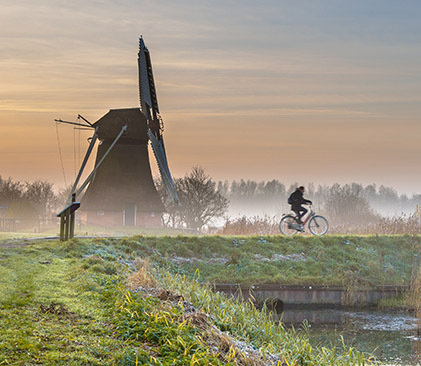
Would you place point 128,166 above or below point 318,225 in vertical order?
above

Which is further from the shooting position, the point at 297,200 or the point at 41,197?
the point at 41,197

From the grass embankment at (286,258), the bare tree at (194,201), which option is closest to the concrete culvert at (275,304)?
the grass embankment at (286,258)

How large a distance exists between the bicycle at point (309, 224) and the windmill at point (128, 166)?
13316 mm

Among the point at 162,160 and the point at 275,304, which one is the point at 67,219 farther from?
the point at 162,160

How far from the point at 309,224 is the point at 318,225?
1.03 feet

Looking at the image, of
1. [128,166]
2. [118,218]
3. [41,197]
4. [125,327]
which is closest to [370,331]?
[125,327]

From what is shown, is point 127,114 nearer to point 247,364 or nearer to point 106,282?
point 106,282

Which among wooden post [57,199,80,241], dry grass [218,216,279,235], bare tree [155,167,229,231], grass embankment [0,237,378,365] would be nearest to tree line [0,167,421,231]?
bare tree [155,167,229,231]

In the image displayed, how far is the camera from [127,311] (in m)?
7.30

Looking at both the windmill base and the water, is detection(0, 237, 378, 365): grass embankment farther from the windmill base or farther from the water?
the windmill base

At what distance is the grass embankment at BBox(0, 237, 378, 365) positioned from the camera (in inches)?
221

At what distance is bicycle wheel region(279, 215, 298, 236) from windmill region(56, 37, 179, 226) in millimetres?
13243

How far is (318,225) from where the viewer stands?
20.5 m

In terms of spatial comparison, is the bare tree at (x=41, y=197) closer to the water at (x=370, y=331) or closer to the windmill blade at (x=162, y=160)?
the windmill blade at (x=162, y=160)
